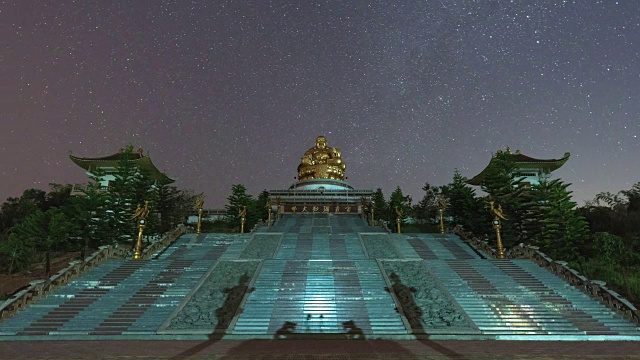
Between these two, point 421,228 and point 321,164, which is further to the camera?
point 321,164

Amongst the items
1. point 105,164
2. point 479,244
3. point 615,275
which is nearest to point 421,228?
point 479,244

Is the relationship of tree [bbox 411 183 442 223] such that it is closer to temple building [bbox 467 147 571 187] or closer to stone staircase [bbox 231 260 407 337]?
temple building [bbox 467 147 571 187]

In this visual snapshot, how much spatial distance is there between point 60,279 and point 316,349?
33.4ft

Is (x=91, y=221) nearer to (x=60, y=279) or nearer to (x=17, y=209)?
(x=60, y=279)

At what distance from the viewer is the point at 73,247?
23703 millimetres

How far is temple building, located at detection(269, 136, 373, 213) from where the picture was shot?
131 ft

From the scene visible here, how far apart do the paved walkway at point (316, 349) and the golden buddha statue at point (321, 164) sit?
40.3 metres

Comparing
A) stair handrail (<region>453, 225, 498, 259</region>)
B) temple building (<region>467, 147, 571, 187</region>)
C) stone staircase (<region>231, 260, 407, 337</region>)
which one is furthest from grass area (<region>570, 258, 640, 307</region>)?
temple building (<region>467, 147, 571, 187</region>)

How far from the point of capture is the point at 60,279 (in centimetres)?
1309

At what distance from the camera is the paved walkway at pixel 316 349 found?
25.5 feet

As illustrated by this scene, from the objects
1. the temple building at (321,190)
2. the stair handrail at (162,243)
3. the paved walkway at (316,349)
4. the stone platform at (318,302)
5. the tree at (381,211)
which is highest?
the temple building at (321,190)

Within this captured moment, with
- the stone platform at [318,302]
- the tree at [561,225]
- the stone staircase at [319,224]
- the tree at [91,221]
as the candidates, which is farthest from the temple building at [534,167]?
the tree at [91,221]

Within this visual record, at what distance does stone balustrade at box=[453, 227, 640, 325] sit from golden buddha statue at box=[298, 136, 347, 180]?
31.7 meters

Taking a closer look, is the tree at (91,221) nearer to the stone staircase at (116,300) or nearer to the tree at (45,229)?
the tree at (45,229)
